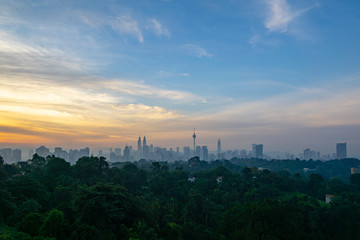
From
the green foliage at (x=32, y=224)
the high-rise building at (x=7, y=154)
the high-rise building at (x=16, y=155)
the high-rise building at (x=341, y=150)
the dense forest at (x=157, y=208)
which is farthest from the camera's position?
the high-rise building at (x=341, y=150)

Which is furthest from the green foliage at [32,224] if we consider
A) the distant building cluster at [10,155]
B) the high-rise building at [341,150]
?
the high-rise building at [341,150]

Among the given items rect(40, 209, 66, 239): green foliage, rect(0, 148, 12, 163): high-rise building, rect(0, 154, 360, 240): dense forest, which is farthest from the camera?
rect(0, 148, 12, 163): high-rise building

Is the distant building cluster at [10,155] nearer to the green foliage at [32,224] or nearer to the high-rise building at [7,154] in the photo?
the high-rise building at [7,154]

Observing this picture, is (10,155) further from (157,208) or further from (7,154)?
(157,208)

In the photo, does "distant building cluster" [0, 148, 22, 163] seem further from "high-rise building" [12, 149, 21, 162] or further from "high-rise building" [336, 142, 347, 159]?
"high-rise building" [336, 142, 347, 159]

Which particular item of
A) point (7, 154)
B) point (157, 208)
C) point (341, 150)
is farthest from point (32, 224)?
point (341, 150)

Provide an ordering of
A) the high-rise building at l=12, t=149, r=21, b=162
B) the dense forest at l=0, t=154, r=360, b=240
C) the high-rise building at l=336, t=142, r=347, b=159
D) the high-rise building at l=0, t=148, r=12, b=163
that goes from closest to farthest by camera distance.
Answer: the dense forest at l=0, t=154, r=360, b=240 → the high-rise building at l=0, t=148, r=12, b=163 → the high-rise building at l=12, t=149, r=21, b=162 → the high-rise building at l=336, t=142, r=347, b=159

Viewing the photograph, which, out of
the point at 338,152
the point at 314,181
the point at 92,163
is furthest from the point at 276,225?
the point at 338,152

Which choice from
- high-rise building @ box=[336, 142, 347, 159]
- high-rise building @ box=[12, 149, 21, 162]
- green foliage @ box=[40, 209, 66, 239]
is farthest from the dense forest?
high-rise building @ box=[336, 142, 347, 159]
